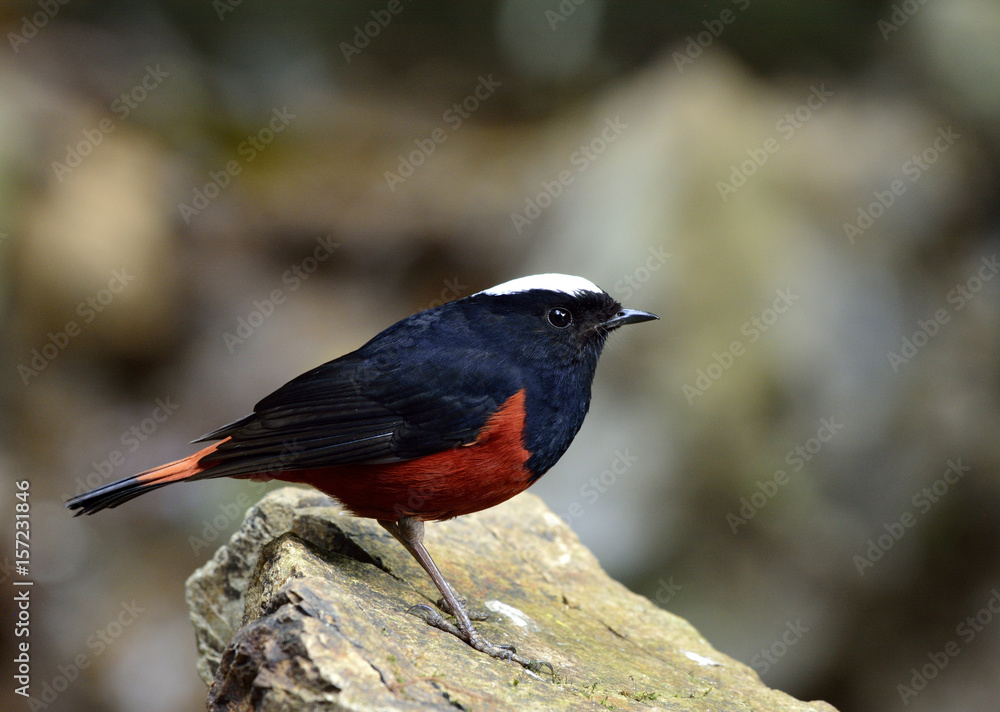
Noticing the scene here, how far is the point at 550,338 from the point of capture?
3893mm

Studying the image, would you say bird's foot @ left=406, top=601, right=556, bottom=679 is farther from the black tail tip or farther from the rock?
the black tail tip

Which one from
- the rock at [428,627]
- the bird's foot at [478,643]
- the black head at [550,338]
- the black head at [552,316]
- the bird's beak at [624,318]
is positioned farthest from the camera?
the bird's beak at [624,318]

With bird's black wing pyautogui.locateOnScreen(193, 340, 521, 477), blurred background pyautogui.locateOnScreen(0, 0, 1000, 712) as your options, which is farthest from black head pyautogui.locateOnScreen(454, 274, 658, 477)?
blurred background pyautogui.locateOnScreen(0, 0, 1000, 712)

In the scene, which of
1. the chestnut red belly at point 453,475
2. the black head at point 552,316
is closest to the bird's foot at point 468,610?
the chestnut red belly at point 453,475

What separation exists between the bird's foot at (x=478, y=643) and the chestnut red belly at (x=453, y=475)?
0.39m

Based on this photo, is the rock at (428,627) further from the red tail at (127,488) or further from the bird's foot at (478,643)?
the red tail at (127,488)

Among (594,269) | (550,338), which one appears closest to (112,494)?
(550,338)

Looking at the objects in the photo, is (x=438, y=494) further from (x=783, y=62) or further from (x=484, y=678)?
(x=783, y=62)

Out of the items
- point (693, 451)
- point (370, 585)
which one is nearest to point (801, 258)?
point (693, 451)

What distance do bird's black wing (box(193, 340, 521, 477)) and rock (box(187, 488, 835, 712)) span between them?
360 mm

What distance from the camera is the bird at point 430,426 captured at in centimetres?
358

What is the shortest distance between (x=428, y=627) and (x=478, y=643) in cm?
21

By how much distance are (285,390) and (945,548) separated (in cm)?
517

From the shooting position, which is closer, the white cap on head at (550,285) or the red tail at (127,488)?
the red tail at (127,488)
